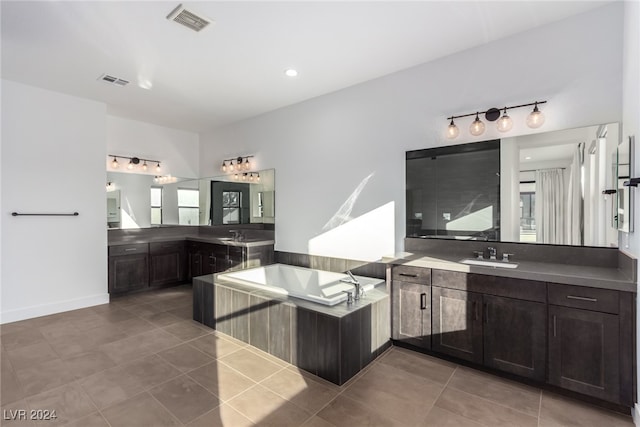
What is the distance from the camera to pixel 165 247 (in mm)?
5090

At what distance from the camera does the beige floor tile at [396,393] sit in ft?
6.55

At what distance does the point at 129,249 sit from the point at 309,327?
349 centimetres

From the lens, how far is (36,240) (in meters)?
3.78

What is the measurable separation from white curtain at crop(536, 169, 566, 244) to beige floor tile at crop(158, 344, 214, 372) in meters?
3.00

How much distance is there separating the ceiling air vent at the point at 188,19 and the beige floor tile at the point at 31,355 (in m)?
3.02

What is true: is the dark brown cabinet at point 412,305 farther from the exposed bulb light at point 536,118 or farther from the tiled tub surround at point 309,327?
the exposed bulb light at point 536,118

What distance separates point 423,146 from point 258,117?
2722 millimetres

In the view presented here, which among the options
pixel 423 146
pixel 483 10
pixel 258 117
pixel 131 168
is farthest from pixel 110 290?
pixel 483 10

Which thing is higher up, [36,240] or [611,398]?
[36,240]

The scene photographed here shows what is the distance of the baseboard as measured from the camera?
3.59 m

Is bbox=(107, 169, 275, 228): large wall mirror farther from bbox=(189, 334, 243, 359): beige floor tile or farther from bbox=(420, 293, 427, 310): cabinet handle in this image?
bbox=(420, 293, 427, 310): cabinet handle

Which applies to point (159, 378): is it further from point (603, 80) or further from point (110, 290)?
point (603, 80)

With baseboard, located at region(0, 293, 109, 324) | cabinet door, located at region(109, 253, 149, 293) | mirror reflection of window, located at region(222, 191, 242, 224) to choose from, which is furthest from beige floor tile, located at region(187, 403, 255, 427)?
mirror reflection of window, located at region(222, 191, 242, 224)

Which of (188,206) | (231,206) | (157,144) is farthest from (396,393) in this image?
(157,144)
